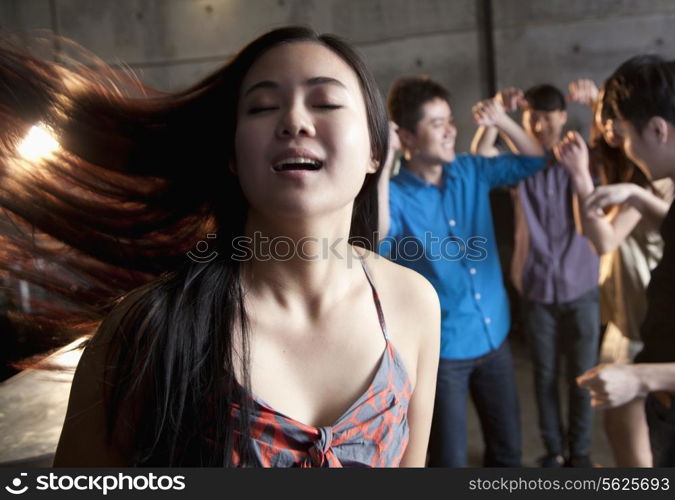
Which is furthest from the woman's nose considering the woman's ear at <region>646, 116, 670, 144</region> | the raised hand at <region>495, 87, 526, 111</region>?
the raised hand at <region>495, 87, 526, 111</region>

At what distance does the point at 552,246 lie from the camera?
2.63 meters

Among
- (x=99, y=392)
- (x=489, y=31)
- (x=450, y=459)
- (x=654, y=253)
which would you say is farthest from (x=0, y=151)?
(x=489, y=31)

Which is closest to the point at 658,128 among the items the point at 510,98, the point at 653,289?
the point at 653,289

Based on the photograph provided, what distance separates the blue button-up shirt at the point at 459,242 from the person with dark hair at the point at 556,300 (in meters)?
0.40

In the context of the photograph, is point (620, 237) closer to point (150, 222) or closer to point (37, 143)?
point (150, 222)

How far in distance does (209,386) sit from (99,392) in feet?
0.47

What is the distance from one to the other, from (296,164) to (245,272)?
0.20m

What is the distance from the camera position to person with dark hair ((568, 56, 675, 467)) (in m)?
1.38

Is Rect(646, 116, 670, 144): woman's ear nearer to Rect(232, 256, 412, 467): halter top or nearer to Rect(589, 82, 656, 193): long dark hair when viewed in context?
Rect(589, 82, 656, 193): long dark hair

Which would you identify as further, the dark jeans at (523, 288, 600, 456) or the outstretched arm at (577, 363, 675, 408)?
the dark jeans at (523, 288, 600, 456)

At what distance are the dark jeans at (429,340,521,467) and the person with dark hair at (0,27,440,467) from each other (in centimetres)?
108

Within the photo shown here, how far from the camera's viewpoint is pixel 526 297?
8.71 feet

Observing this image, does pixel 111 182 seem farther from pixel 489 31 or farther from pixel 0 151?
pixel 489 31

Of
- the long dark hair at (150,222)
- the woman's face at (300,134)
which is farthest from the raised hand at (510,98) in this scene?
the woman's face at (300,134)
